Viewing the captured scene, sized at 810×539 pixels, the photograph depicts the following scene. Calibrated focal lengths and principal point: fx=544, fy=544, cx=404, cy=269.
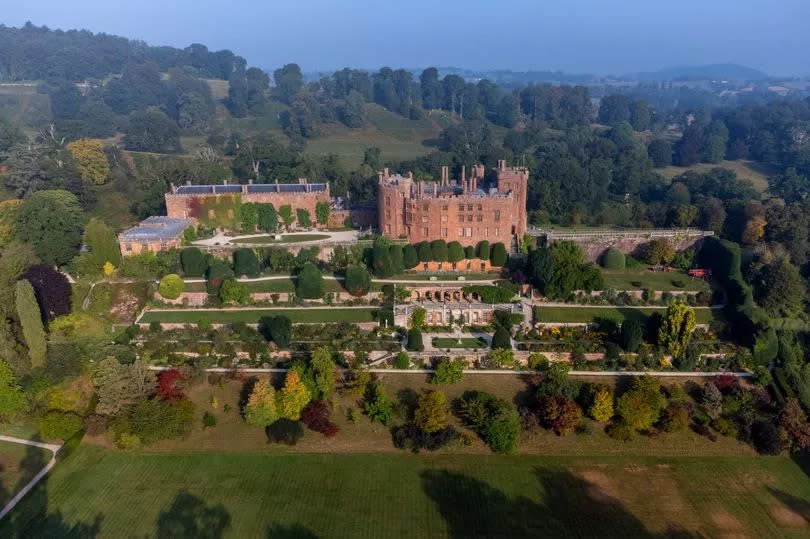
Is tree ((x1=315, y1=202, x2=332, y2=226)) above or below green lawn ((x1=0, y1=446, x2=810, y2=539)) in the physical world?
above

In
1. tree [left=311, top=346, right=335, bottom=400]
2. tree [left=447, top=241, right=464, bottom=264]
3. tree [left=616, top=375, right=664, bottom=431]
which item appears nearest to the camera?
tree [left=616, top=375, right=664, bottom=431]

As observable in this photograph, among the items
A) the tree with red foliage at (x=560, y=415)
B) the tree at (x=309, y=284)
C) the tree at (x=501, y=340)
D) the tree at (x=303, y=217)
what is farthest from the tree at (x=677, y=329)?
the tree at (x=303, y=217)

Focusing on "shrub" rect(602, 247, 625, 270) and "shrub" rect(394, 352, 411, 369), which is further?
"shrub" rect(602, 247, 625, 270)

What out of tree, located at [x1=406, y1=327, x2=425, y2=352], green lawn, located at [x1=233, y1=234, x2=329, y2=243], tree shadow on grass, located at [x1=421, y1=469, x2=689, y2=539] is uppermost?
green lawn, located at [x1=233, y1=234, x2=329, y2=243]

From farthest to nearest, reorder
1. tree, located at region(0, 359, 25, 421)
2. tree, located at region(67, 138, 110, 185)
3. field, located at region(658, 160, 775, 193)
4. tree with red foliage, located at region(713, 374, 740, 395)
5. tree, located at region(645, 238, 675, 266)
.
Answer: field, located at region(658, 160, 775, 193)
tree, located at region(67, 138, 110, 185)
tree, located at region(645, 238, 675, 266)
tree with red foliage, located at region(713, 374, 740, 395)
tree, located at region(0, 359, 25, 421)

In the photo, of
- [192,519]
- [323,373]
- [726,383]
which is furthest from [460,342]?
[192,519]

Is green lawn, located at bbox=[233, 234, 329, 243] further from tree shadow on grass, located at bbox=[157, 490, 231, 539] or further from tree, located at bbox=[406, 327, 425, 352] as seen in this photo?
tree shadow on grass, located at bbox=[157, 490, 231, 539]

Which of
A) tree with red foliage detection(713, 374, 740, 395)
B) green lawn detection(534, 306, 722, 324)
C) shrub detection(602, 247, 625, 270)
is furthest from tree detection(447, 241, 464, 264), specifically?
tree with red foliage detection(713, 374, 740, 395)
